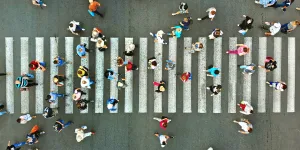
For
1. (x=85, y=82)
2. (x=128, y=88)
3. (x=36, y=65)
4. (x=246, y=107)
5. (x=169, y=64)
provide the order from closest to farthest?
(x=36, y=65) < (x=85, y=82) < (x=246, y=107) < (x=169, y=64) < (x=128, y=88)

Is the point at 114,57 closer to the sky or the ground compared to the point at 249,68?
closer to the sky

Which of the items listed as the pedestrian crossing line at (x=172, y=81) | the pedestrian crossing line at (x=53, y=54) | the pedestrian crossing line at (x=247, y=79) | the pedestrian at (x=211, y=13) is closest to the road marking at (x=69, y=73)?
the pedestrian crossing line at (x=53, y=54)

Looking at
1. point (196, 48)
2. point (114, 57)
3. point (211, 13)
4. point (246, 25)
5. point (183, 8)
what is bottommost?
point (114, 57)

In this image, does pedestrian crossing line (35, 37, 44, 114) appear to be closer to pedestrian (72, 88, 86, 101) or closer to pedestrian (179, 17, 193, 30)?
pedestrian (72, 88, 86, 101)

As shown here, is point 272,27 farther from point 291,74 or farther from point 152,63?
point 152,63

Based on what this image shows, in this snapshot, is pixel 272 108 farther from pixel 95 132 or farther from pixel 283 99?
pixel 95 132

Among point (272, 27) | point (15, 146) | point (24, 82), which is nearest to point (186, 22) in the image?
point (272, 27)

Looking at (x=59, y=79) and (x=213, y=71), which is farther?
(x=213, y=71)

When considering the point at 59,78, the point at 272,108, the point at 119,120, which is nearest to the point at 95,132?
the point at 119,120

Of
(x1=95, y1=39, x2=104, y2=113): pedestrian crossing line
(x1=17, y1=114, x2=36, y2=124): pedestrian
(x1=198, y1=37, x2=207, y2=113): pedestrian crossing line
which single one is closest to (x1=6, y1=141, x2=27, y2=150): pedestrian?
(x1=17, y1=114, x2=36, y2=124): pedestrian
